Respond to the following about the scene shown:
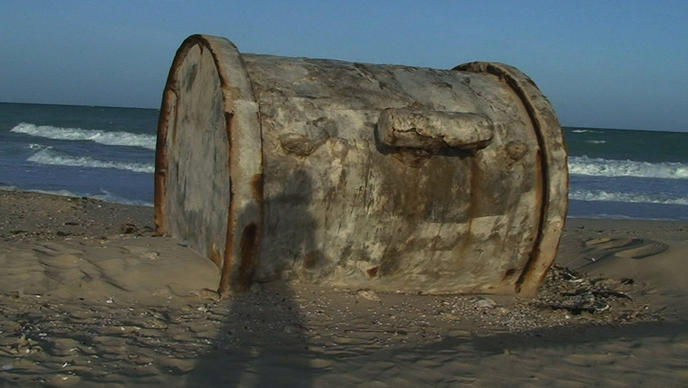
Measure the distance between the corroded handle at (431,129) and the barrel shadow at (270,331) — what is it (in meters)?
0.50

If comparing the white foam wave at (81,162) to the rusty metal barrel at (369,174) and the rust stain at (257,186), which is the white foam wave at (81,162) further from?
the rust stain at (257,186)

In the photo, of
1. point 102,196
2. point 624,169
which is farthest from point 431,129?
point 624,169

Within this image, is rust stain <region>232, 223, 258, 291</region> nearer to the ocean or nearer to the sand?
the sand

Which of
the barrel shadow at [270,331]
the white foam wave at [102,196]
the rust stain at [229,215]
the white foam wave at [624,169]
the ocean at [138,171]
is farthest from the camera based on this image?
the white foam wave at [624,169]

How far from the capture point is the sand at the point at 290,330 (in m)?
3.06

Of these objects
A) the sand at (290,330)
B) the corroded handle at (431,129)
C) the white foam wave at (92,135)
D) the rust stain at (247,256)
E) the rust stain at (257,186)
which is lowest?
the white foam wave at (92,135)

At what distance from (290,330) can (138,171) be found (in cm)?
1247

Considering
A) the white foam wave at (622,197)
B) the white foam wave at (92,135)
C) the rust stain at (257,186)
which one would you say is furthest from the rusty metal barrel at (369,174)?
the white foam wave at (92,135)

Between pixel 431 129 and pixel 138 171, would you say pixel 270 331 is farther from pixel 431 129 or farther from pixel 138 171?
pixel 138 171

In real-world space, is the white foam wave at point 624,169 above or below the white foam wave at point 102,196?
above

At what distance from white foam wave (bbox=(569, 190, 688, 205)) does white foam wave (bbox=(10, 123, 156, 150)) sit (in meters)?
13.8

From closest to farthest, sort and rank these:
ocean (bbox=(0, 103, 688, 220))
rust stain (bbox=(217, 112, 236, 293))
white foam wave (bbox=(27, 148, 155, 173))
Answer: rust stain (bbox=(217, 112, 236, 293)) < ocean (bbox=(0, 103, 688, 220)) < white foam wave (bbox=(27, 148, 155, 173))

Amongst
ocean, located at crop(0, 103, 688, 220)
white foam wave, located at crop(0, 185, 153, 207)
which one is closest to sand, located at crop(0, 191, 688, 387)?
white foam wave, located at crop(0, 185, 153, 207)

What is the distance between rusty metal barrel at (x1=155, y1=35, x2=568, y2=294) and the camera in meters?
3.71
